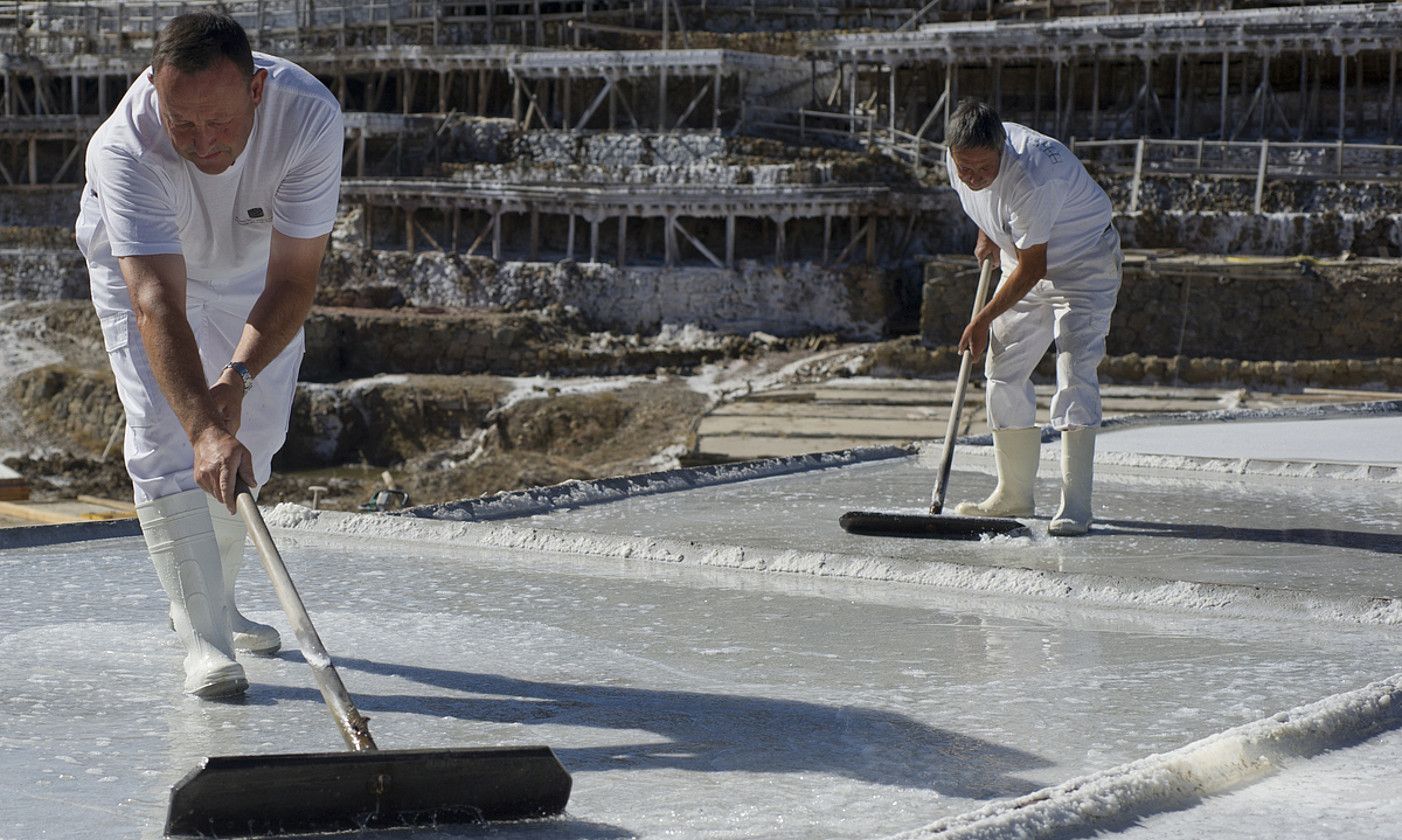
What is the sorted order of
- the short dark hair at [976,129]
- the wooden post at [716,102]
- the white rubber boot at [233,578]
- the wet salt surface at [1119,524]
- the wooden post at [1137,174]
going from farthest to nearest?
the wooden post at [716,102], the wooden post at [1137,174], the short dark hair at [976,129], the wet salt surface at [1119,524], the white rubber boot at [233,578]

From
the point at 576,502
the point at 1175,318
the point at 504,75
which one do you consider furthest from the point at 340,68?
the point at 576,502

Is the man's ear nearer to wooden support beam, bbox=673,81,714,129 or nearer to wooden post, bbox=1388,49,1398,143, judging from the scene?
wooden post, bbox=1388,49,1398,143

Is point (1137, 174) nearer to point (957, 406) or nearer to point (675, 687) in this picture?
point (957, 406)

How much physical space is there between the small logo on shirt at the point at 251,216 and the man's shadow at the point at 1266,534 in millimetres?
3586

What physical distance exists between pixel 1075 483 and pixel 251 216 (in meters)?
3.37

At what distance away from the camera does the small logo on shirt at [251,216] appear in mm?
3893

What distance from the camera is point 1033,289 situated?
6.28m

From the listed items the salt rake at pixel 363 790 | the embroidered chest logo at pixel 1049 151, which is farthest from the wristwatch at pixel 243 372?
the embroidered chest logo at pixel 1049 151

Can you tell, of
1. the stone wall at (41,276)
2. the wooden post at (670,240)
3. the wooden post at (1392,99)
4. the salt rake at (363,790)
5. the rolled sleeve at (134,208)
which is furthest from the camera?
the stone wall at (41,276)

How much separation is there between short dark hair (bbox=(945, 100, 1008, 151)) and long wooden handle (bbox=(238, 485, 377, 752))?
303 cm

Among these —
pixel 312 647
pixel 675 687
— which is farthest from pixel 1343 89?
pixel 312 647

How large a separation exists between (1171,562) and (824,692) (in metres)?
2.26

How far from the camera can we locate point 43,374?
28.8m

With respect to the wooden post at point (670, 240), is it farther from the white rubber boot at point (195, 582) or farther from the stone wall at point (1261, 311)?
the white rubber boot at point (195, 582)
